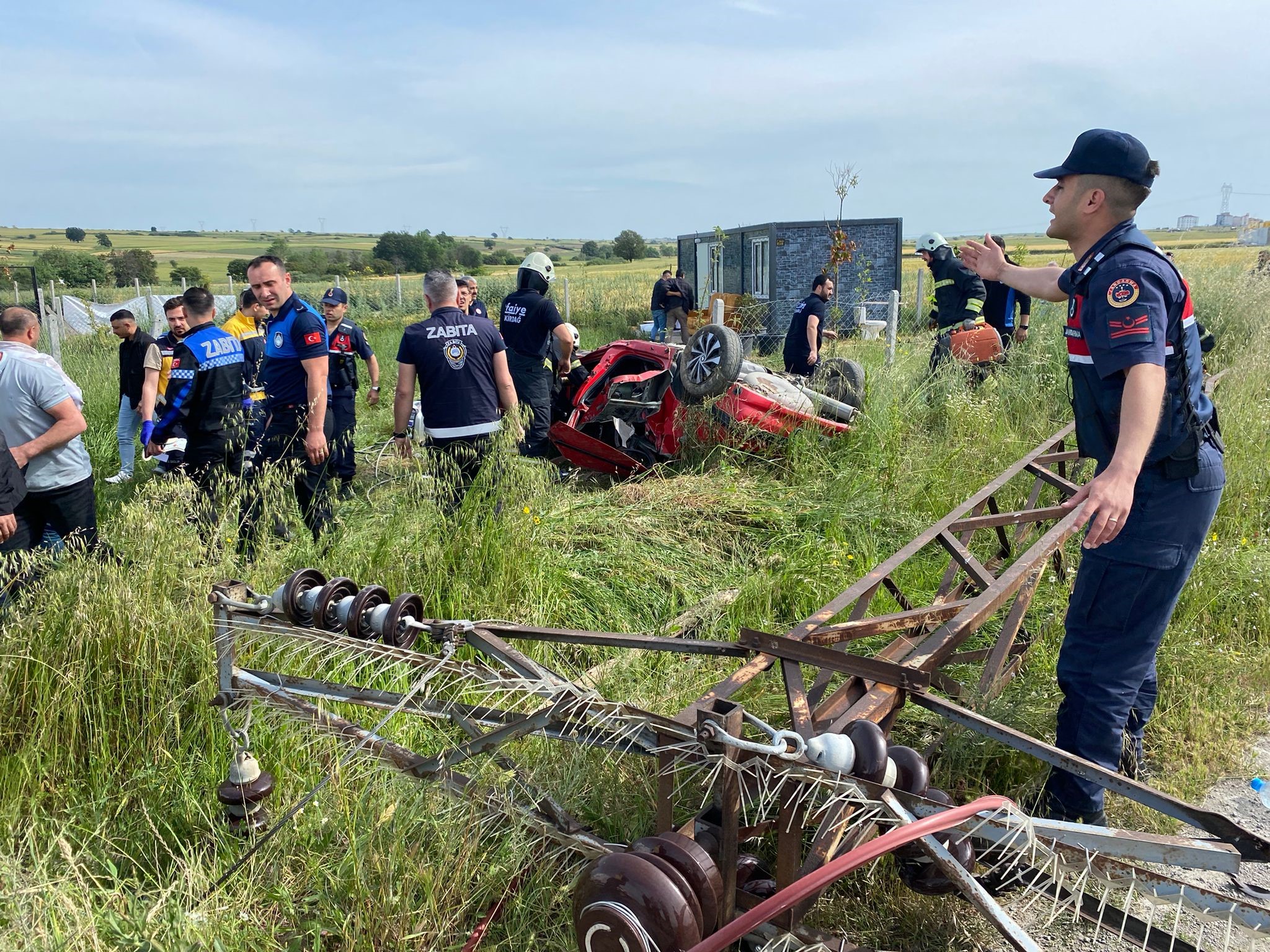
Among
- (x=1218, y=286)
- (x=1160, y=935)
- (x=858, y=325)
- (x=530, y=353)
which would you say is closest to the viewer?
(x=1160, y=935)

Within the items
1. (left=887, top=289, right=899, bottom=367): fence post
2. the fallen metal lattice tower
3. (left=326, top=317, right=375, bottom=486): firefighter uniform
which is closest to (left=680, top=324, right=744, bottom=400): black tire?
(left=326, top=317, right=375, bottom=486): firefighter uniform

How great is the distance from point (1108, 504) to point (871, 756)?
937 mm

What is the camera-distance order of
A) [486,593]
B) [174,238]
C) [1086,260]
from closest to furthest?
[1086,260] < [486,593] < [174,238]

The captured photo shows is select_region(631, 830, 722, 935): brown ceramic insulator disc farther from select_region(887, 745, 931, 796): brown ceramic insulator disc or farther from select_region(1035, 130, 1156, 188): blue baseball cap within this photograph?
select_region(1035, 130, 1156, 188): blue baseball cap

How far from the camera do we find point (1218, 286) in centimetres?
1053

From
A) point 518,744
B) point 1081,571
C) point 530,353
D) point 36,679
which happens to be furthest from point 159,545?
point 530,353

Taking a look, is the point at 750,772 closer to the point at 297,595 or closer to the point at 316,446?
the point at 297,595

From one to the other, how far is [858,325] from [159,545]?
1242cm

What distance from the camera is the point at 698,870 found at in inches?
64.0

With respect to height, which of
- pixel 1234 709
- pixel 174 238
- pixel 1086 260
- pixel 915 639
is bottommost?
pixel 1234 709

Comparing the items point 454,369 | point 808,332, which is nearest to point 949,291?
point 808,332

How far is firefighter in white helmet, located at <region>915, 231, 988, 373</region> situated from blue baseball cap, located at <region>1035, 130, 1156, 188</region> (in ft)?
20.2

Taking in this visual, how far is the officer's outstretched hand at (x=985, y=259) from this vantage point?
3396mm

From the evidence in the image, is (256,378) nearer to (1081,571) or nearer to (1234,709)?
(1081,571)
